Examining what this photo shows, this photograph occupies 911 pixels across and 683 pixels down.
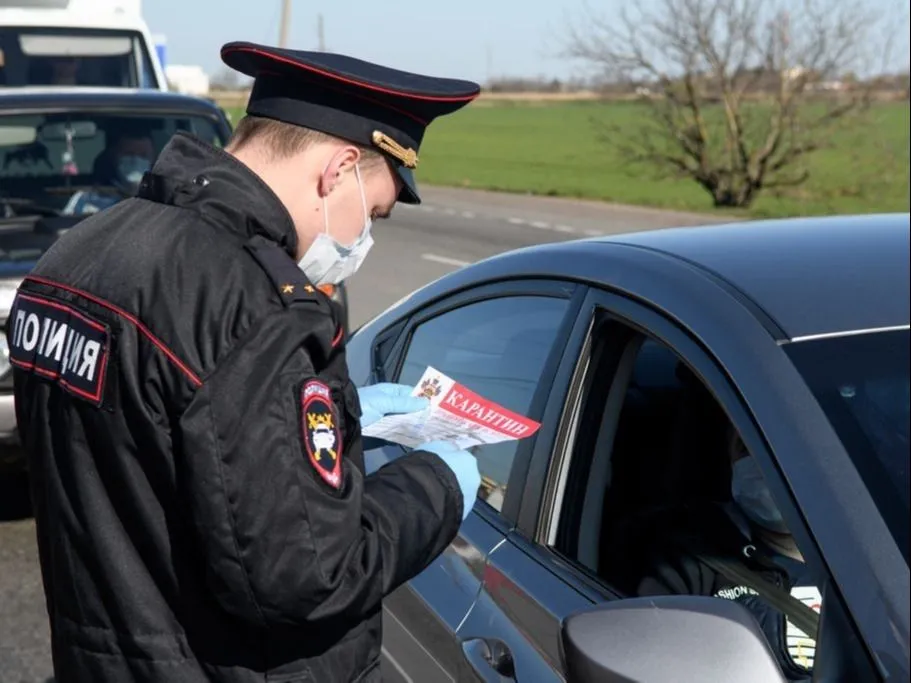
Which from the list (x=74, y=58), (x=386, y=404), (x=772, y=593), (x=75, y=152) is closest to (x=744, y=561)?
(x=772, y=593)

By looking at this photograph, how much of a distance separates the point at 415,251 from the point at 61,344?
14.5 metres

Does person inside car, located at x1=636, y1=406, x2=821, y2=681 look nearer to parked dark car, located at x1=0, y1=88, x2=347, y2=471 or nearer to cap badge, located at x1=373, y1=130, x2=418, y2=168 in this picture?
cap badge, located at x1=373, y1=130, x2=418, y2=168

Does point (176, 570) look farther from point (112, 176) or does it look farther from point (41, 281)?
point (112, 176)

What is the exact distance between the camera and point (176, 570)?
6.14 feet

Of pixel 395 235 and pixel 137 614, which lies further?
pixel 395 235

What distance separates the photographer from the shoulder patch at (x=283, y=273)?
5.90ft

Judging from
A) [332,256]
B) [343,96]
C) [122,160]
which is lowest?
[122,160]

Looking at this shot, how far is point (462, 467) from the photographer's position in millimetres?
2139

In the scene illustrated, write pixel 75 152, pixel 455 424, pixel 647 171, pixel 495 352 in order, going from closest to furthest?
pixel 455 424 < pixel 495 352 < pixel 75 152 < pixel 647 171

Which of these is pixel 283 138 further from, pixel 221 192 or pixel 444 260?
pixel 444 260

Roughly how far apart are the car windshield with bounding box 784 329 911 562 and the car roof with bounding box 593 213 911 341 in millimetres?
33

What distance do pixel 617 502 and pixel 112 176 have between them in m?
5.31

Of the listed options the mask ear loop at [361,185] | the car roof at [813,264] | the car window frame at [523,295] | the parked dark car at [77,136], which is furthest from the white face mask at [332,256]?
the parked dark car at [77,136]

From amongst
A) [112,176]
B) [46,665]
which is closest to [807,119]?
[112,176]
